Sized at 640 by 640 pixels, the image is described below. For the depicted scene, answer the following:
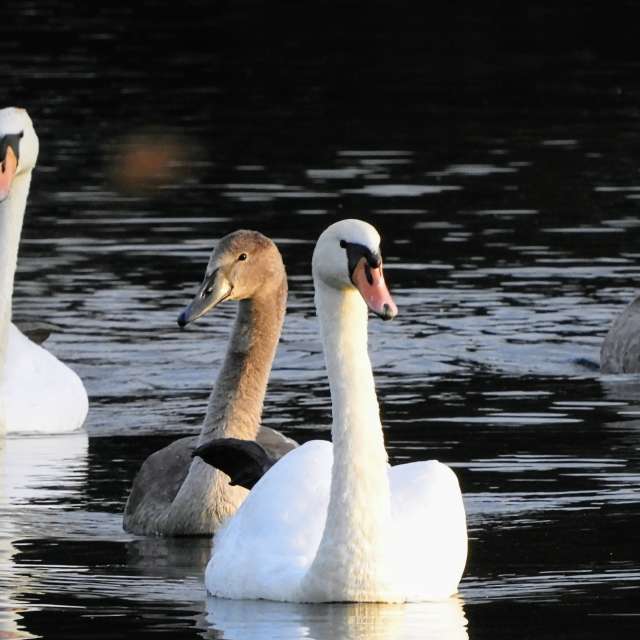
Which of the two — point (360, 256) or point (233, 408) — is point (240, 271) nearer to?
point (233, 408)

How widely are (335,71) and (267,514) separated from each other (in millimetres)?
25029

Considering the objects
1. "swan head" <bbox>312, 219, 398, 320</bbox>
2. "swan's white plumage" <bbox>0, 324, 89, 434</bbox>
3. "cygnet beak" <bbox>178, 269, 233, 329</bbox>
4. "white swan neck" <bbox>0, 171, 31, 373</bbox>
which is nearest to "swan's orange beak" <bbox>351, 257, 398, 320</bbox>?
"swan head" <bbox>312, 219, 398, 320</bbox>

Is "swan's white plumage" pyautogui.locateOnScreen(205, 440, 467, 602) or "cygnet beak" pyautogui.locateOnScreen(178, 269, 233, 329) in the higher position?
"cygnet beak" pyautogui.locateOnScreen(178, 269, 233, 329)

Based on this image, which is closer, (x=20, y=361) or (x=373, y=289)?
(x=373, y=289)

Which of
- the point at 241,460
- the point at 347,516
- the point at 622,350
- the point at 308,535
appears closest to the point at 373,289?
the point at 347,516

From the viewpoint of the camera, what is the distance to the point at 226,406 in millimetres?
11359

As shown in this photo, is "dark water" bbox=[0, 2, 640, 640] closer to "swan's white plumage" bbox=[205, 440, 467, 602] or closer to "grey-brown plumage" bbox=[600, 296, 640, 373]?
"swan's white plumage" bbox=[205, 440, 467, 602]

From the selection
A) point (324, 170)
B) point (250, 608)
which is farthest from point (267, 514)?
point (324, 170)

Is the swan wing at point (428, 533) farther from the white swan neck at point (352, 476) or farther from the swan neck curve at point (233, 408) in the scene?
the swan neck curve at point (233, 408)

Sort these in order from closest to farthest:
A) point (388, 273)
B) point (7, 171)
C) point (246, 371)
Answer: point (246, 371) < point (7, 171) < point (388, 273)

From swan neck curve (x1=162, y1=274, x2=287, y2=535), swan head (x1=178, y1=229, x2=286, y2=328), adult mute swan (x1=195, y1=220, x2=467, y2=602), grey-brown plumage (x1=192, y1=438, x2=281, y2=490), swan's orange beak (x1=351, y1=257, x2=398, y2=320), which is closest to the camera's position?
swan's orange beak (x1=351, y1=257, x2=398, y2=320)

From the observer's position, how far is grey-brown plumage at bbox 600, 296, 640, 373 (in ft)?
50.9

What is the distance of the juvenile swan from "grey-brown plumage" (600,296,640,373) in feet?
13.8

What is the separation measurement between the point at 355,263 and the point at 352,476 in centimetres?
75
